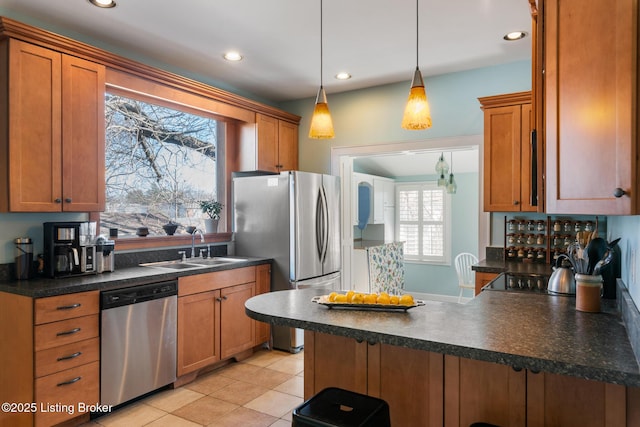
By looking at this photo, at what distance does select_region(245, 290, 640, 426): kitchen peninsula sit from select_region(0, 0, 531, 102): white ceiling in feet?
6.30

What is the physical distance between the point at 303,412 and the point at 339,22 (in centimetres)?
252

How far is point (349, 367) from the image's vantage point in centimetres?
199

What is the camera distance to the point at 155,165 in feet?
12.4

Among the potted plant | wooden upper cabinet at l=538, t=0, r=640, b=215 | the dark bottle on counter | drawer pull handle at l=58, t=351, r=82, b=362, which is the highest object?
wooden upper cabinet at l=538, t=0, r=640, b=215

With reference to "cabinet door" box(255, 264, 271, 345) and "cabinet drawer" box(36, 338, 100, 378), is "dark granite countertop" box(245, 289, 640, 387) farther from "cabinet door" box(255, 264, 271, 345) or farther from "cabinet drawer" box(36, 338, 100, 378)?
"cabinet door" box(255, 264, 271, 345)

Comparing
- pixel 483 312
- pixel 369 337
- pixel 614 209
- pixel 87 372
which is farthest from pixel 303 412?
pixel 87 372

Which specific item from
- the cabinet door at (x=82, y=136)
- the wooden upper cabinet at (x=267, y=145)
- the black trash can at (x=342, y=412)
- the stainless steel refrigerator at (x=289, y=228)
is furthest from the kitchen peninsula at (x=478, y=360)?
the wooden upper cabinet at (x=267, y=145)

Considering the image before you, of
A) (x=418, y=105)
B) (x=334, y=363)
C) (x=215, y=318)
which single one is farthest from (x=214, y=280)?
(x=418, y=105)

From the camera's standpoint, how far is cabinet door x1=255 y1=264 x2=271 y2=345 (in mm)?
3967

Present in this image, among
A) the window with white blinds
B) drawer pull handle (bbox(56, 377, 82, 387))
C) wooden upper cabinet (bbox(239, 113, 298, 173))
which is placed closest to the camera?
drawer pull handle (bbox(56, 377, 82, 387))

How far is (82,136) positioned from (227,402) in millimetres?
2121

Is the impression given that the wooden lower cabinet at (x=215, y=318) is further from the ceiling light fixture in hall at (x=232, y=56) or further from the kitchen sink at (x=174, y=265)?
the ceiling light fixture in hall at (x=232, y=56)

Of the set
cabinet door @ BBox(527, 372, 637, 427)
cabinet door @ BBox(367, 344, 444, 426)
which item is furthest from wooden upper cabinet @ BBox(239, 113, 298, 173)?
cabinet door @ BBox(527, 372, 637, 427)

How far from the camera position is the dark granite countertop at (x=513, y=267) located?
3.27 meters
